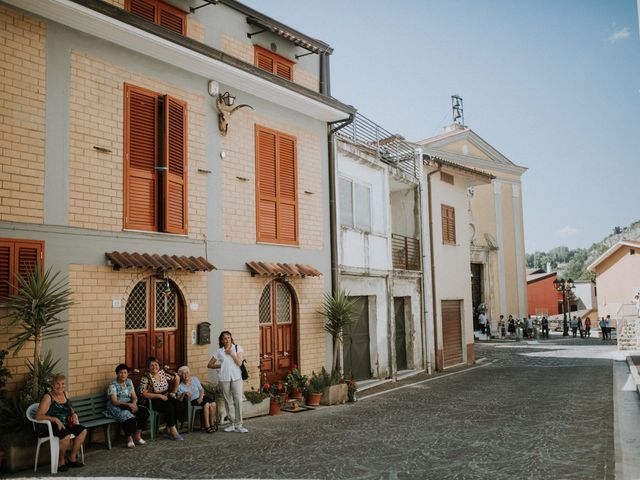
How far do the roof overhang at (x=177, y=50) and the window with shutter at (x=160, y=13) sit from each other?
2.28 ft

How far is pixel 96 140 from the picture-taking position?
30.7 ft

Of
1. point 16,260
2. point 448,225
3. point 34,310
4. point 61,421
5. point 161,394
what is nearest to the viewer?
point 61,421

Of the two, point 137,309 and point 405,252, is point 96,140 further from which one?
point 405,252

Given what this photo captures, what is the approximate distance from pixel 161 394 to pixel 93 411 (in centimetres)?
102

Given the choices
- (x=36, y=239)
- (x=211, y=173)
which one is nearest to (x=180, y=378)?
(x=36, y=239)

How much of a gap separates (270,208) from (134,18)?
15.4ft

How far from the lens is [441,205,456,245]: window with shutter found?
20672 mm

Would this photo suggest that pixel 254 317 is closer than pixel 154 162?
No

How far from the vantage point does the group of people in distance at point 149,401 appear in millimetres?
7449

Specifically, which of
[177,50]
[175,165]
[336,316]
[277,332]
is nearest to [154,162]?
[175,165]

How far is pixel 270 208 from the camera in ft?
41.2

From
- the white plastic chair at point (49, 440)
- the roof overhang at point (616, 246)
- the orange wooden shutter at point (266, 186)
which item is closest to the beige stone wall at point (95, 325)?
the white plastic chair at point (49, 440)

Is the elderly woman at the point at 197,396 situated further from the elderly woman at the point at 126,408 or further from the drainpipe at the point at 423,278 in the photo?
→ the drainpipe at the point at 423,278

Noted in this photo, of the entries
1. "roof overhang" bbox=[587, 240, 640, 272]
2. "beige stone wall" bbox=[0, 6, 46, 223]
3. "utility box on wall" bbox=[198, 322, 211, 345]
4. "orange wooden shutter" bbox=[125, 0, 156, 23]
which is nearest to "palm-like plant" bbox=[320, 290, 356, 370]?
"utility box on wall" bbox=[198, 322, 211, 345]
